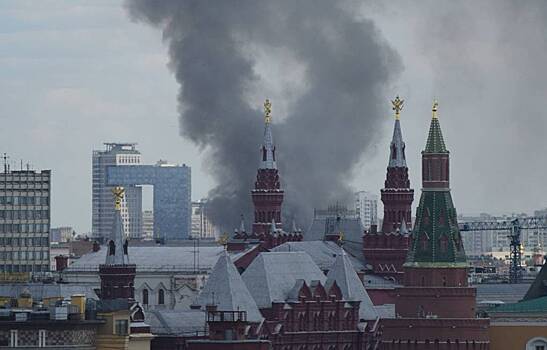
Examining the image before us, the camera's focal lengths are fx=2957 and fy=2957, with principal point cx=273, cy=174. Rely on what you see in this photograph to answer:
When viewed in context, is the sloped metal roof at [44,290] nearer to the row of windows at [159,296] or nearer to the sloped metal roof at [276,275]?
the sloped metal roof at [276,275]

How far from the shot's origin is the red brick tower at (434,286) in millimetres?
157125

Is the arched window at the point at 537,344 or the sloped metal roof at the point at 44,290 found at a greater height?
the sloped metal roof at the point at 44,290

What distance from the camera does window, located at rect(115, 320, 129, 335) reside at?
134m

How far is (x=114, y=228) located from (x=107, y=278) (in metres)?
2.75

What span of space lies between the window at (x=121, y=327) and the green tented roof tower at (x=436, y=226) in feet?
90.0

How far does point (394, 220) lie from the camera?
639 feet

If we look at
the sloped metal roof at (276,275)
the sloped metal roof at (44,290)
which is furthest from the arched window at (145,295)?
the sloped metal roof at (276,275)

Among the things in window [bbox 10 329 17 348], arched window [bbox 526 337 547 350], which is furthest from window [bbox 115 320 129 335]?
arched window [bbox 526 337 547 350]

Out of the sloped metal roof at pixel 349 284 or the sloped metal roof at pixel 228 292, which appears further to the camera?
the sloped metal roof at pixel 349 284

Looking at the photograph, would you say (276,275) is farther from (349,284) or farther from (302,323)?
(349,284)

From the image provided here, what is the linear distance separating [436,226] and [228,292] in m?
13.7

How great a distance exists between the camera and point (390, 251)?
193125mm

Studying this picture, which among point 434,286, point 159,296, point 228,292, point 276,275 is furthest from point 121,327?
point 159,296

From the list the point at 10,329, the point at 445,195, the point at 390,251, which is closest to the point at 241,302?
the point at 445,195
